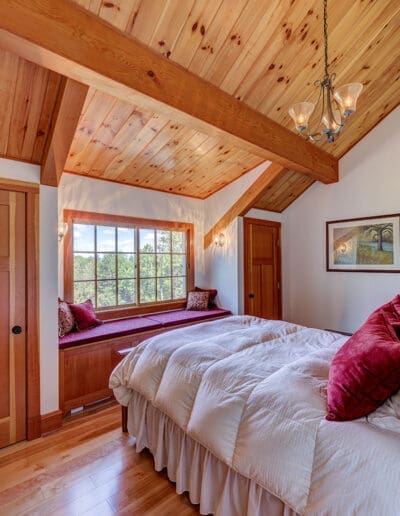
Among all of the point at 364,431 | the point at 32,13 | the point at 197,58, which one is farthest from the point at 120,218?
the point at 364,431

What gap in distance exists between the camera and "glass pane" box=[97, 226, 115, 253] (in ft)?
11.6

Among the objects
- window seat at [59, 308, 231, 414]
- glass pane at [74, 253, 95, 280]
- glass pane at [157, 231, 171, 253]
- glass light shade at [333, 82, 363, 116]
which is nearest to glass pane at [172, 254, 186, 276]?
glass pane at [157, 231, 171, 253]

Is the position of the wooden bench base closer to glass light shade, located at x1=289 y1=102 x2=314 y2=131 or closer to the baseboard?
the baseboard

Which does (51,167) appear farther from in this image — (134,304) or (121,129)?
(134,304)

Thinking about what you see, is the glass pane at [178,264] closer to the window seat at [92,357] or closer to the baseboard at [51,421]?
the window seat at [92,357]

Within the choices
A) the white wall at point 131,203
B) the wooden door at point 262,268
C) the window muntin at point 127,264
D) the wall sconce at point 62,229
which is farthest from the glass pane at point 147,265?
the wooden door at point 262,268

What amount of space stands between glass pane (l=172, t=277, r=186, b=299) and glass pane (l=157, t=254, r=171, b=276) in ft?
0.61

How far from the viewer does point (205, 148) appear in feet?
10.7

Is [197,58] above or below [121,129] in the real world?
above

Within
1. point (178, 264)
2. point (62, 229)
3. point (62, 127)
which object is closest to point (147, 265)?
point (178, 264)

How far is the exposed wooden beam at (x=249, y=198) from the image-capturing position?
362 centimetres

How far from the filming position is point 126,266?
3.76 m

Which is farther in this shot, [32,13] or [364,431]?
[32,13]

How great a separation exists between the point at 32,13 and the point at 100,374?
2.78 metres
